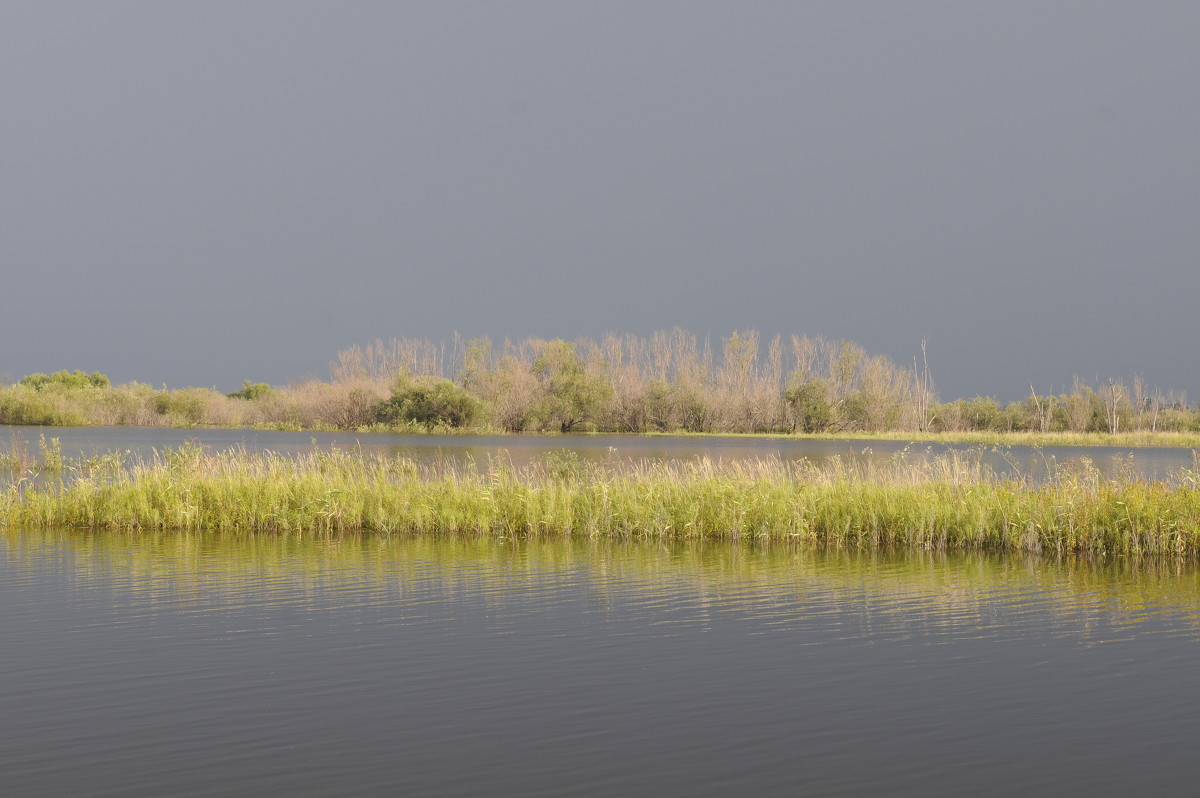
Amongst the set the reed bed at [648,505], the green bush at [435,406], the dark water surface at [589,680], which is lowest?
the dark water surface at [589,680]

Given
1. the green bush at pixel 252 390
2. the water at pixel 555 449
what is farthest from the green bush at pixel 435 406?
the green bush at pixel 252 390

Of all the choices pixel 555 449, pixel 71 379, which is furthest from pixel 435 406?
pixel 71 379

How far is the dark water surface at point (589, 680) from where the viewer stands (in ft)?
24.3

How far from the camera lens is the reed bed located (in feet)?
65.0

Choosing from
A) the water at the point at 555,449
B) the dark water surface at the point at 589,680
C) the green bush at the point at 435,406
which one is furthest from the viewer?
the green bush at the point at 435,406

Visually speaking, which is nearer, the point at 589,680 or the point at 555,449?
the point at 589,680

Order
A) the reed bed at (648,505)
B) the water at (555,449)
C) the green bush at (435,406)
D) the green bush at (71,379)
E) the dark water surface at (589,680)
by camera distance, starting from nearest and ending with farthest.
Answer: the dark water surface at (589,680) → the reed bed at (648,505) → the water at (555,449) → the green bush at (435,406) → the green bush at (71,379)

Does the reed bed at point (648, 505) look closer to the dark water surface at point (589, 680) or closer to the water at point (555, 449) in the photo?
the dark water surface at point (589, 680)

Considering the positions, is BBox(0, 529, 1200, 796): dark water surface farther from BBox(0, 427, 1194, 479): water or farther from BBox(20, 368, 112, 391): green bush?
BBox(20, 368, 112, 391): green bush

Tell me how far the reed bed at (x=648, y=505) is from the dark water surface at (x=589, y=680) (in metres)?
2.97

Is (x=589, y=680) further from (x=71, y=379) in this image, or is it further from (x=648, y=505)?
(x=71, y=379)

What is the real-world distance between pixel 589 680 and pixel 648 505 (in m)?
12.0

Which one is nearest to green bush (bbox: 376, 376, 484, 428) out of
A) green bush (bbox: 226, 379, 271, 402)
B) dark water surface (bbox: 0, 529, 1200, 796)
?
green bush (bbox: 226, 379, 271, 402)

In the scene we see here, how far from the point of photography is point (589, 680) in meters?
9.91
